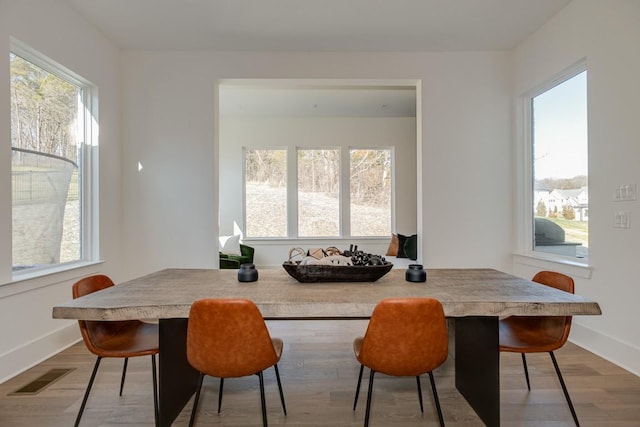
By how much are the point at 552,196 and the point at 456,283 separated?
6.79ft

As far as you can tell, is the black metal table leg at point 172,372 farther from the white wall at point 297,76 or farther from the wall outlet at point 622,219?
the wall outlet at point 622,219

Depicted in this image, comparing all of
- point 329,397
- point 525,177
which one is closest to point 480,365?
point 329,397

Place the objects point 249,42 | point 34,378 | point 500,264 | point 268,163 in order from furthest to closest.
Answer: point 268,163, point 500,264, point 249,42, point 34,378

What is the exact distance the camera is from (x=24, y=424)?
1.76m

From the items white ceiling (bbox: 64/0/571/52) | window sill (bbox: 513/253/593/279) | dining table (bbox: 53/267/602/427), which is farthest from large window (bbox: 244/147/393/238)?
dining table (bbox: 53/267/602/427)

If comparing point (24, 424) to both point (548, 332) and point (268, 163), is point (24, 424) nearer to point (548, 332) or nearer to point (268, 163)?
point (548, 332)

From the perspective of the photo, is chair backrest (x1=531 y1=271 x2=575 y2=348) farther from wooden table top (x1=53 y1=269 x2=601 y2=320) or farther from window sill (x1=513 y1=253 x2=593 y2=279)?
window sill (x1=513 y1=253 x2=593 y2=279)

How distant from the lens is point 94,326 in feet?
5.80

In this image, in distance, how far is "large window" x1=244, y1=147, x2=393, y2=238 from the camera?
601cm

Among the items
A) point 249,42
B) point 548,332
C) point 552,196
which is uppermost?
point 249,42

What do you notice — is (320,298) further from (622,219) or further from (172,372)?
(622,219)

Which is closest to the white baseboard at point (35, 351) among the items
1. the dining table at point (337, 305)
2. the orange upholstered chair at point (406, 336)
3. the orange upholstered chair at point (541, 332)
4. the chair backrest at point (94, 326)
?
the chair backrest at point (94, 326)

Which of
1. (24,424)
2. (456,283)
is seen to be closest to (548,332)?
(456,283)

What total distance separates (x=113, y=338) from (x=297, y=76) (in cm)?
290
